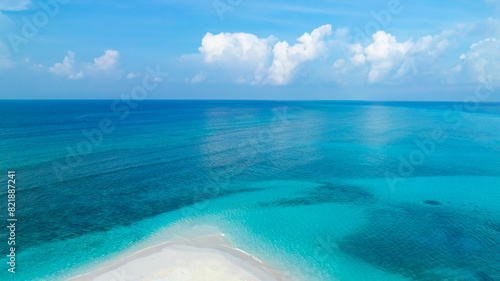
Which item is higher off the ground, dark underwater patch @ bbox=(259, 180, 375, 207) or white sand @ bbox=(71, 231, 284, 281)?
dark underwater patch @ bbox=(259, 180, 375, 207)

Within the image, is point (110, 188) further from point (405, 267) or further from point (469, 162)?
point (469, 162)

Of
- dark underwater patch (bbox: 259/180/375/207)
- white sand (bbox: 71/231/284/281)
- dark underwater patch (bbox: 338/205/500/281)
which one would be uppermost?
dark underwater patch (bbox: 259/180/375/207)

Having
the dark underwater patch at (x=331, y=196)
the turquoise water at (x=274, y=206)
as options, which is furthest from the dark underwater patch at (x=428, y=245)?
the dark underwater patch at (x=331, y=196)

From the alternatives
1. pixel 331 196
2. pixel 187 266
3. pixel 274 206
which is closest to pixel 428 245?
pixel 331 196

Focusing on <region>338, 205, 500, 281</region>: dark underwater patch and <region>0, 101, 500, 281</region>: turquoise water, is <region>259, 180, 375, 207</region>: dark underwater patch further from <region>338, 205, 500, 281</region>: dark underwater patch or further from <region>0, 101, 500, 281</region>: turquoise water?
<region>338, 205, 500, 281</region>: dark underwater patch

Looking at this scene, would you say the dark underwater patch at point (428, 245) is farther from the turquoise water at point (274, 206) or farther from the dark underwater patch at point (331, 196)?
the dark underwater patch at point (331, 196)

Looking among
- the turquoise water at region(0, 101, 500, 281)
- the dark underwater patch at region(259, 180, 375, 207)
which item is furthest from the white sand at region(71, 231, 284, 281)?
the dark underwater patch at region(259, 180, 375, 207)

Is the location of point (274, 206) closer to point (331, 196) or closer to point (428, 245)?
point (331, 196)
